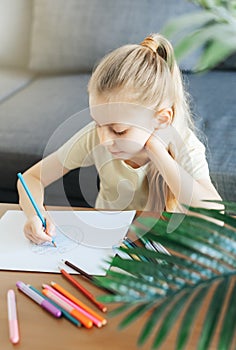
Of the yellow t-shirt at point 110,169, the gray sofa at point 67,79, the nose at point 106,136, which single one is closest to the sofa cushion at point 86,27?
the gray sofa at point 67,79

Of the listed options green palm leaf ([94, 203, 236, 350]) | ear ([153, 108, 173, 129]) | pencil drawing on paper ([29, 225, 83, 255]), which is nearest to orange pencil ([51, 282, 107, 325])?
pencil drawing on paper ([29, 225, 83, 255])

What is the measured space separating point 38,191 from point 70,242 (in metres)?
0.22

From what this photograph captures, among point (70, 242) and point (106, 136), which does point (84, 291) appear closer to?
point (70, 242)

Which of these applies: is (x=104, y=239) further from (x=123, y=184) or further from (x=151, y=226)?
(x=151, y=226)

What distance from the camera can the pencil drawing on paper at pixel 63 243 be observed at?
1105 mm

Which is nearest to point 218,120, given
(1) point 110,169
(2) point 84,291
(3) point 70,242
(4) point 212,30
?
(1) point 110,169

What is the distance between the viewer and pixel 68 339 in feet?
2.87

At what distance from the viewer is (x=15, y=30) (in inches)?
99.7

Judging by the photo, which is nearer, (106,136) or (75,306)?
(75,306)

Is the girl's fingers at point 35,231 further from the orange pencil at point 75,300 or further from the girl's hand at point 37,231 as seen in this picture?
the orange pencil at point 75,300

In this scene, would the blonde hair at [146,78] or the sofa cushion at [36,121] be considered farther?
the sofa cushion at [36,121]

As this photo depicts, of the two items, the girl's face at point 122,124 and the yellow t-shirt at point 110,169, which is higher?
the girl's face at point 122,124

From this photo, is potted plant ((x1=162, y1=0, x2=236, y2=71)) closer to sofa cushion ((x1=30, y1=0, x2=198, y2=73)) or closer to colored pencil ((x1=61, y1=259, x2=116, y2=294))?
colored pencil ((x1=61, y1=259, x2=116, y2=294))

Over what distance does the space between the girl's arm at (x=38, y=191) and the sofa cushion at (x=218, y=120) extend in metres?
0.45
